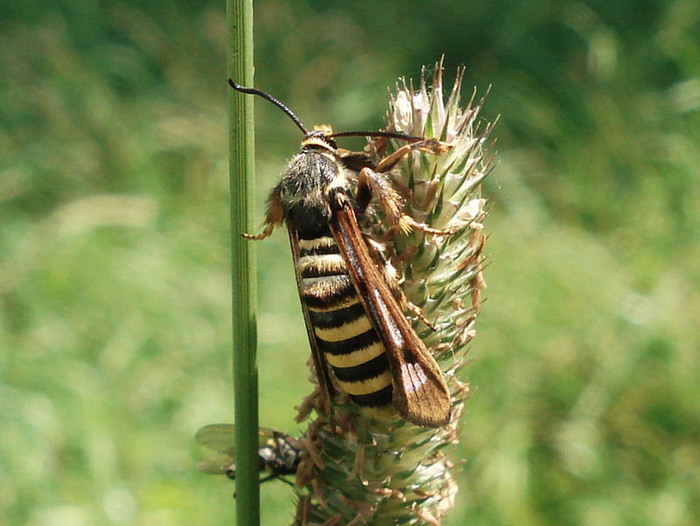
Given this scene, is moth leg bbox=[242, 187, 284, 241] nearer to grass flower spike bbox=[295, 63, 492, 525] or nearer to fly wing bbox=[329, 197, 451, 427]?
fly wing bbox=[329, 197, 451, 427]

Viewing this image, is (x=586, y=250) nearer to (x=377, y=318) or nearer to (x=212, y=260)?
(x=212, y=260)

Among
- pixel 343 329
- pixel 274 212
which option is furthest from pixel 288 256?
pixel 343 329

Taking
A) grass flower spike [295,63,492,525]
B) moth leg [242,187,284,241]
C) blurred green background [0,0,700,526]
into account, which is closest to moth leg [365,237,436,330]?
grass flower spike [295,63,492,525]

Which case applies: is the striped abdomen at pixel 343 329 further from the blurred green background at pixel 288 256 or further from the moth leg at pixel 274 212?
the blurred green background at pixel 288 256

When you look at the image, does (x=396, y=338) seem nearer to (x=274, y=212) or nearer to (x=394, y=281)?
(x=394, y=281)

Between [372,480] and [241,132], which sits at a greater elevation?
[241,132]

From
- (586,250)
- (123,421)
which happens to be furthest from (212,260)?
(586,250)

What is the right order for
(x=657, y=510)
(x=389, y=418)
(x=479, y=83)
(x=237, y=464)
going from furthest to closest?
1. (x=479, y=83)
2. (x=657, y=510)
3. (x=389, y=418)
4. (x=237, y=464)
